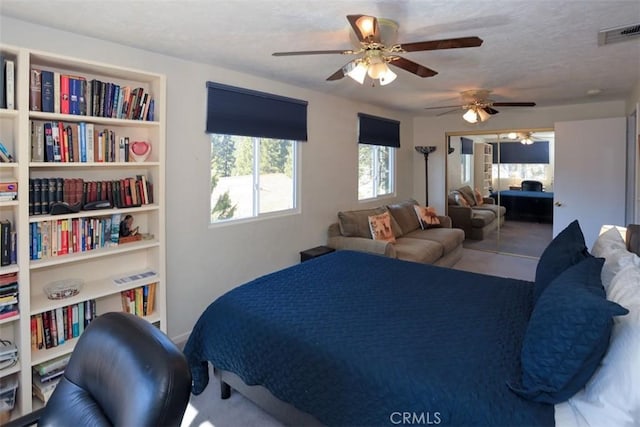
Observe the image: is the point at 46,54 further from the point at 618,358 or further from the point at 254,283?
the point at 618,358

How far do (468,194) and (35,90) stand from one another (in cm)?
608

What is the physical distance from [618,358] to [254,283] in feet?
6.25

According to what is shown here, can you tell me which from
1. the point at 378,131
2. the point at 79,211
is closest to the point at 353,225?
the point at 378,131

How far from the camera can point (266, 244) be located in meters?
3.87

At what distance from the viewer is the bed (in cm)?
137

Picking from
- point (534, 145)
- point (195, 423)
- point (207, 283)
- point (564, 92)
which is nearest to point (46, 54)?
point (207, 283)

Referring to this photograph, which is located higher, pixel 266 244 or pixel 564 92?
pixel 564 92

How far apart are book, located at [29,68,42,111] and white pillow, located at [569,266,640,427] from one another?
300 centimetres

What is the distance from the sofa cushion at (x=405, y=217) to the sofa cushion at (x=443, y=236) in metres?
0.10

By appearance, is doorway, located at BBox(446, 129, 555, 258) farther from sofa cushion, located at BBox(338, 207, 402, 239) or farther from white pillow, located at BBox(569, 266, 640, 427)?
white pillow, located at BBox(569, 266, 640, 427)

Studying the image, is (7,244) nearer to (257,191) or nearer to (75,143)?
(75,143)

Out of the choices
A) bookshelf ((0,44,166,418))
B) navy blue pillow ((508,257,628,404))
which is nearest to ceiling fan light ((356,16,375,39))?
bookshelf ((0,44,166,418))

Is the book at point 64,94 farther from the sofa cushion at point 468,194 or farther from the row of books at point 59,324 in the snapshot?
the sofa cushion at point 468,194

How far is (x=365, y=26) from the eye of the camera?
1917 mm
